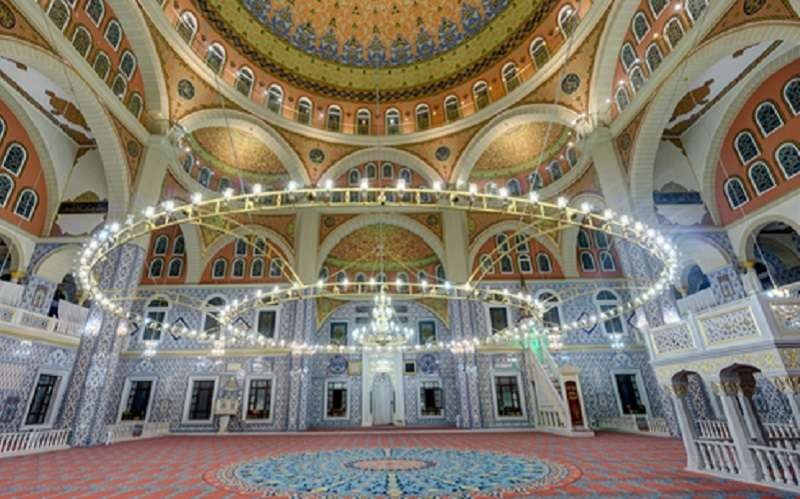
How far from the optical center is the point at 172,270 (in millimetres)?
14805

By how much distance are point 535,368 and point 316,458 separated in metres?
8.61

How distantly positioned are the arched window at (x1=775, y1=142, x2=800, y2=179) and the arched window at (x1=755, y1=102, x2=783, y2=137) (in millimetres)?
555

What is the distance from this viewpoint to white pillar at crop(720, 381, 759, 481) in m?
4.22

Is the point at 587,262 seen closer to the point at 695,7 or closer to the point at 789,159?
the point at 789,159

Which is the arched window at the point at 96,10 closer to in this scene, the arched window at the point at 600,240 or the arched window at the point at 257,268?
the arched window at the point at 257,268

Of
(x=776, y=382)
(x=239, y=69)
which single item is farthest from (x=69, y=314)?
(x=776, y=382)

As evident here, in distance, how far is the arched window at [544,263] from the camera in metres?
14.8

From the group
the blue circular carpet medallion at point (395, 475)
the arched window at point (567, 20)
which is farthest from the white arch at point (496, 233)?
the blue circular carpet medallion at point (395, 475)

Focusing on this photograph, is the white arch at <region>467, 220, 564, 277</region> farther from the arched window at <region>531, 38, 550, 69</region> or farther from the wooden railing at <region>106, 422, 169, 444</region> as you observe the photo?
the wooden railing at <region>106, 422, 169, 444</region>

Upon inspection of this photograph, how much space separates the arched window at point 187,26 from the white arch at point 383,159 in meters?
5.96

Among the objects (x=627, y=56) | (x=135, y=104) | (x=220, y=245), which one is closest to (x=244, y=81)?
(x=135, y=104)

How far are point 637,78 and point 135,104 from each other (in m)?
13.6

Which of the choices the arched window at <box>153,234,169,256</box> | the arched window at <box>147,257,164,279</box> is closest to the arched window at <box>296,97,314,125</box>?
the arched window at <box>153,234,169,256</box>

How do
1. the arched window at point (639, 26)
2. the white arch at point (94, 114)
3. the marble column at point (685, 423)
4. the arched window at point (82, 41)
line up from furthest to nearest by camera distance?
the arched window at point (639, 26) → the arched window at point (82, 41) → the white arch at point (94, 114) → the marble column at point (685, 423)
